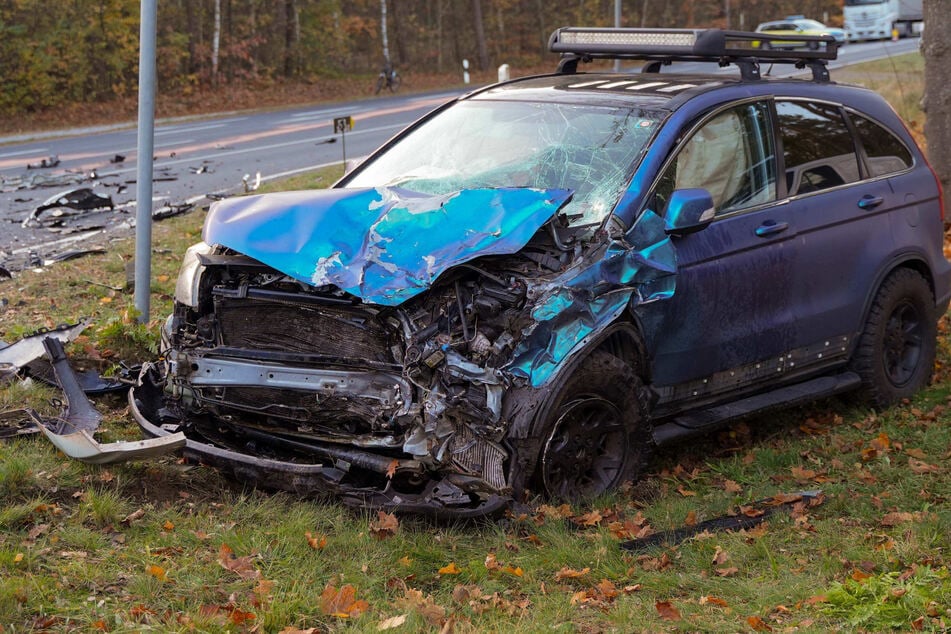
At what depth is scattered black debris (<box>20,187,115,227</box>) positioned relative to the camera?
1171cm

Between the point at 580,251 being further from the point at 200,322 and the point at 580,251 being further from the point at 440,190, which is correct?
the point at 200,322

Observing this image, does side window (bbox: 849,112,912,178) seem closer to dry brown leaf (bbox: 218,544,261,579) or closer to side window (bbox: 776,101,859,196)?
side window (bbox: 776,101,859,196)

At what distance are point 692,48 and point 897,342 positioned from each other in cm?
238

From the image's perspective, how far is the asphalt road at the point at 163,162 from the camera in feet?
36.6

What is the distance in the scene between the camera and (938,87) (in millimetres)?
11602

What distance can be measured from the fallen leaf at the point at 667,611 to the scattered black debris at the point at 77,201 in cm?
967

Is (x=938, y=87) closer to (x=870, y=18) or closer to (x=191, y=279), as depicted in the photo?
(x=191, y=279)

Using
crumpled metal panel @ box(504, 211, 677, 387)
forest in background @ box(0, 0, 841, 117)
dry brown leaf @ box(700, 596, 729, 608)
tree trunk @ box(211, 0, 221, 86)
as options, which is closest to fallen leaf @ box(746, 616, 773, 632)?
dry brown leaf @ box(700, 596, 729, 608)

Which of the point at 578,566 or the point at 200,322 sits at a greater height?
the point at 200,322

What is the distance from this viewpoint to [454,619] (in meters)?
3.71

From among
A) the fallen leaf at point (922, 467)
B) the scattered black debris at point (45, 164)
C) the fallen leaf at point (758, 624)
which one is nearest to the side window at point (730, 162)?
the fallen leaf at point (922, 467)

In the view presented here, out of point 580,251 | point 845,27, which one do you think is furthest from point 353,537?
point 845,27

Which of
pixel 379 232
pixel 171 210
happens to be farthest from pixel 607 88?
pixel 171 210

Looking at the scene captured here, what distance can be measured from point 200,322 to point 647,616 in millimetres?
2402
